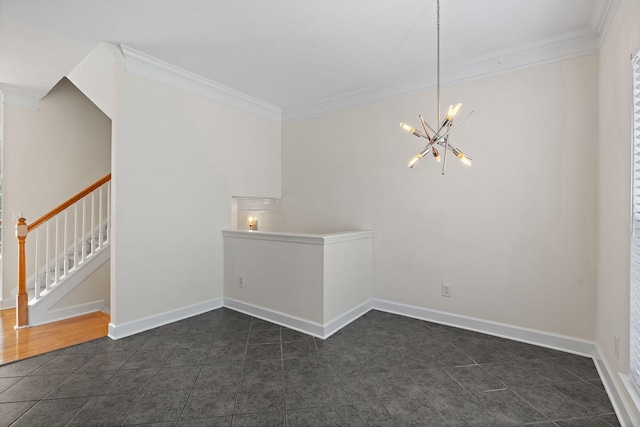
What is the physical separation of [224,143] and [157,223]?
1.33 m

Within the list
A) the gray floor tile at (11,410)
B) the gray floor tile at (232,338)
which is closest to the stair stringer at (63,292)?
the gray floor tile at (11,410)

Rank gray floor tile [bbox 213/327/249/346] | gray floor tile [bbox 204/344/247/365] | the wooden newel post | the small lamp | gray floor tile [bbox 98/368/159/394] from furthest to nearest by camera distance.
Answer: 1. the small lamp
2. the wooden newel post
3. gray floor tile [bbox 213/327/249/346]
4. gray floor tile [bbox 204/344/247/365]
5. gray floor tile [bbox 98/368/159/394]

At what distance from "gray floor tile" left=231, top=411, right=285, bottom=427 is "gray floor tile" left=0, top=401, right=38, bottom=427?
1.30 m

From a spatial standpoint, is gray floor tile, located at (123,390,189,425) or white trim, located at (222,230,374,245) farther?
white trim, located at (222,230,374,245)

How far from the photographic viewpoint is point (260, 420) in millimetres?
1752

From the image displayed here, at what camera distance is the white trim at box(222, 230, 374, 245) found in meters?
2.97

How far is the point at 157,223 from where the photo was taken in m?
3.20

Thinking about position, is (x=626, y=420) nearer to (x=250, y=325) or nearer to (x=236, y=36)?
(x=250, y=325)

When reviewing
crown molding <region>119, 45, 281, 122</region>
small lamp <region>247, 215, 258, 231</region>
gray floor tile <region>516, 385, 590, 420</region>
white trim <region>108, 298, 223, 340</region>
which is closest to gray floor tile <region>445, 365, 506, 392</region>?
gray floor tile <region>516, 385, 590, 420</region>

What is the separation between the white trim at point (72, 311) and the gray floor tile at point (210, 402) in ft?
8.44

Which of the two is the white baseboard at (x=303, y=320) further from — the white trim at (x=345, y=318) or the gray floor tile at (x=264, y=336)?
the gray floor tile at (x=264, y=336)

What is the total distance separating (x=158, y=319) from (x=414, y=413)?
8.80 ft

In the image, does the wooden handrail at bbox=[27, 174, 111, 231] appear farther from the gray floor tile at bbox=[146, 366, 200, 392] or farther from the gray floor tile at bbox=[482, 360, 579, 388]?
the gray floor tile at bbox=[482, 360, 579, 388]

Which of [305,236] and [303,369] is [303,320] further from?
[305,236]
